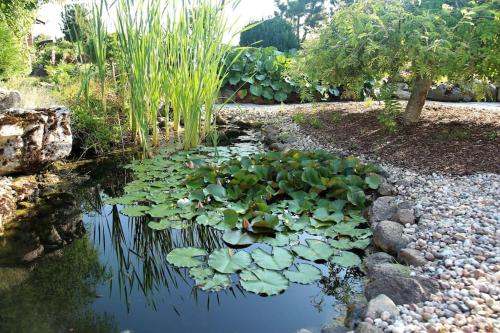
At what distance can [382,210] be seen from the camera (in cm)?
261

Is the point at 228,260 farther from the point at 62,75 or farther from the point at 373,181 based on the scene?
the point at 62,75

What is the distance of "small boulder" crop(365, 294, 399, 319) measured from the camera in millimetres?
1572

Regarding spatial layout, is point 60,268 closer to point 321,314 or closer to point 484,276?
point 321,314

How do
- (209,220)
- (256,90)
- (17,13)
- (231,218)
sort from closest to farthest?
(231,218) < (209,220) < (17,13) < (256,90)

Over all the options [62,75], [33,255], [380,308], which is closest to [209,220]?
[33,255]

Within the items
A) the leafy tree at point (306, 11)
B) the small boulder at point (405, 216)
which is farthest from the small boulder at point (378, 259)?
the leafy tree at point (306, 11)

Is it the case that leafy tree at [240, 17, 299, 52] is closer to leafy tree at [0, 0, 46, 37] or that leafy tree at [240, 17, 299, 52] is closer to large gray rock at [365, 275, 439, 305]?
leafy tree at [0, 0, 46, 37]

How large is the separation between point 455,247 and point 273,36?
10229 millimetres

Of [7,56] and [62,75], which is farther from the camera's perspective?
[62,75]

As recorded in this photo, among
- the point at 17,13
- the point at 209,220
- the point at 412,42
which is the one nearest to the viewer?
the point at 209,220

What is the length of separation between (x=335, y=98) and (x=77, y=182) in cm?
568

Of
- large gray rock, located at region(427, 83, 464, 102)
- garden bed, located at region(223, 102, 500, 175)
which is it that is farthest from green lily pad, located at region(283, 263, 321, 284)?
large gray rock, located at region(427, 83, 464, 102)

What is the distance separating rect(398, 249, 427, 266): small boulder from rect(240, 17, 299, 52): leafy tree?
32.3 feet

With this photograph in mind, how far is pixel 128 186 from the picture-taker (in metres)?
3.30
